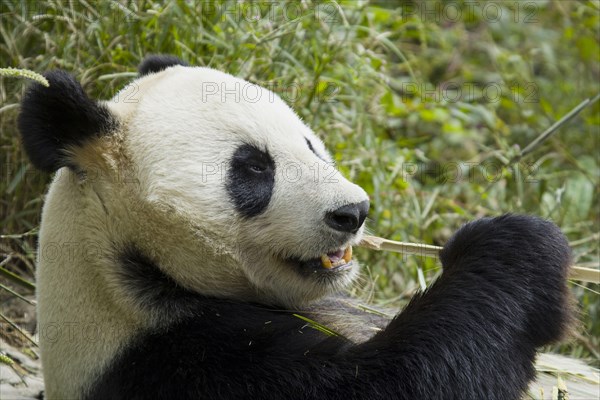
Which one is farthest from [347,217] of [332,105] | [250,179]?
[332,105]

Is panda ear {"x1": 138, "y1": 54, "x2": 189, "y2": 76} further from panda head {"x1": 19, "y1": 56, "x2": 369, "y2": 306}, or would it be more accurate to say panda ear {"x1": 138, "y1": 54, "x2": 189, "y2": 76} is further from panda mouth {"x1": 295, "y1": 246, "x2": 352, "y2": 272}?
panda mouth {"x1": 295, "y1": 246, "x2": 352, "y2": 272}

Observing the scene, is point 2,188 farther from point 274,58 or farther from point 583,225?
point 583,225

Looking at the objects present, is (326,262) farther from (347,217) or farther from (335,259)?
(347,217)

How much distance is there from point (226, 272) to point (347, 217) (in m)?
0.52

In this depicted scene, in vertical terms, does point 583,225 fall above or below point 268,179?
below

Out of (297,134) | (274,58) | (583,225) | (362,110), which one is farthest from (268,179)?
(583,225)

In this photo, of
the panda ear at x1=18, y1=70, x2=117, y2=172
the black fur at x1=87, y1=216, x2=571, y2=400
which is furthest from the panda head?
the black fur at x1=87, y1=216, x2=571, y2=400

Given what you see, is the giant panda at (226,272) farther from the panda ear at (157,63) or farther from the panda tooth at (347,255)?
the panda ear at (157,63)

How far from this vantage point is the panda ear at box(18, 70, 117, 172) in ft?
9.89

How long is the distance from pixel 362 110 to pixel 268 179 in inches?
99.0

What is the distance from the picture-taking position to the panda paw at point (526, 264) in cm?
312

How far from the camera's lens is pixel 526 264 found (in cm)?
317

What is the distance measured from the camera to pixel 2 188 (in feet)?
15.8

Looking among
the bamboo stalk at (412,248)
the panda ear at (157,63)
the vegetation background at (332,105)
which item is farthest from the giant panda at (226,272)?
the vegetation background at (332,105)
